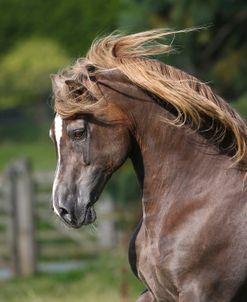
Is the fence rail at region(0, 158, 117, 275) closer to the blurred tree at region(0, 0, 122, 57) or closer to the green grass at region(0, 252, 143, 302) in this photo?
the green grass at region(0, 252, 143, 302)

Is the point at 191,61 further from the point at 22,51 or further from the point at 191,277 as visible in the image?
the point at 22,51

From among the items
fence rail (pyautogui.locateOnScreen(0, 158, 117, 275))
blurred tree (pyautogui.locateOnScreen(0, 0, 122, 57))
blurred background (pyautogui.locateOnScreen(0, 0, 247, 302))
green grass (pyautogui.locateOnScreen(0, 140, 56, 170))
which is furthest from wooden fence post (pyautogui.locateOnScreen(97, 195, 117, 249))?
blurred tree (pyautogui.locateOnScreen(0, 0, 122, 57))

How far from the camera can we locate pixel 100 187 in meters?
5.30

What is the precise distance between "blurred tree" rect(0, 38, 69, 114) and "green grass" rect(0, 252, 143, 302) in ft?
84.8

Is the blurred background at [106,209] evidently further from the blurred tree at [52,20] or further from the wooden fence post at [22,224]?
the blurred tree at [52,20]

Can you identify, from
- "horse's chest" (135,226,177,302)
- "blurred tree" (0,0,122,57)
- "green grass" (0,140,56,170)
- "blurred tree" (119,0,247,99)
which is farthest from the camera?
"blurred tree" (0,0,122,57)

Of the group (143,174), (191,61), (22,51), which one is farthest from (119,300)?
(22,51)

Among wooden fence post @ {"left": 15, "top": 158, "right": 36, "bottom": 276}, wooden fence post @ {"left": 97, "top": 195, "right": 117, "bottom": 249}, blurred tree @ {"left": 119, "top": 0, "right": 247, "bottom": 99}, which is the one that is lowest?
wooden fence post @ {"left": 97, "top": 195, "right": 117, "bottom": 249}

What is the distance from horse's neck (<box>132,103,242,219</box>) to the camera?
5.40 m

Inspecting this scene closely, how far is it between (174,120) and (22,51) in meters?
37.2

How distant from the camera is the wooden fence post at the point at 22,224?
14.5 metres

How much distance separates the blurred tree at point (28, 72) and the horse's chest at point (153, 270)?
1325 inches

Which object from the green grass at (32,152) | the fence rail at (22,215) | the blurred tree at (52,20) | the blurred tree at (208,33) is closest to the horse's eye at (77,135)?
the blurred tree at (208,33)

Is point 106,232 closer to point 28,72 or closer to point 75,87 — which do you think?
point 75,87
